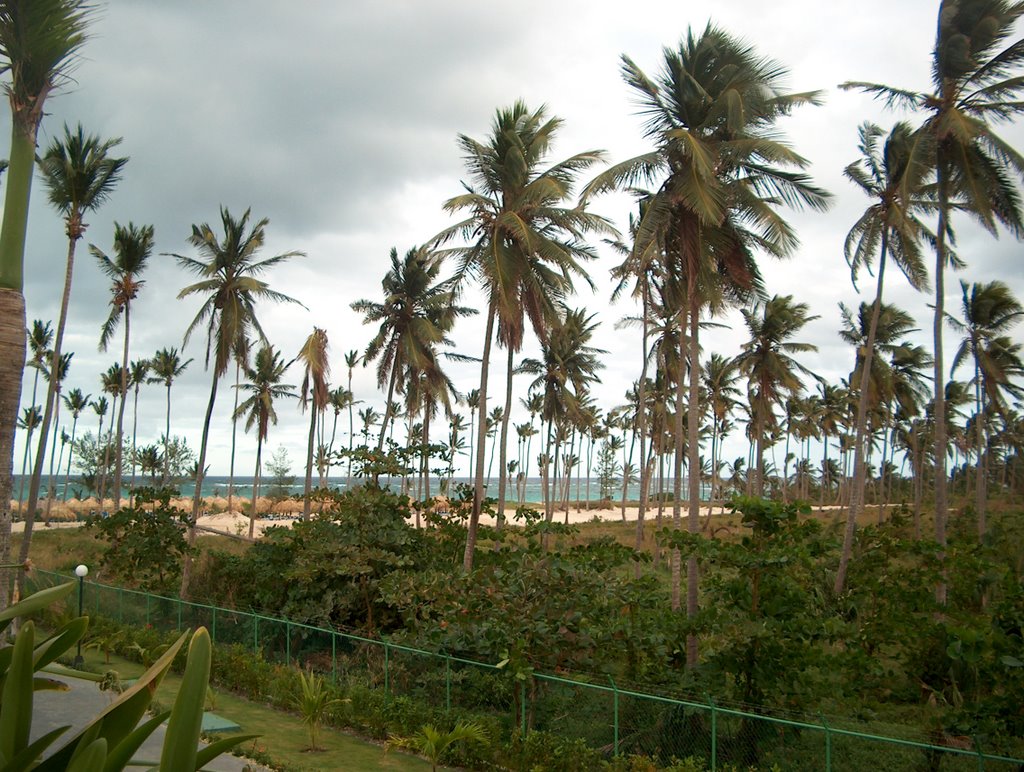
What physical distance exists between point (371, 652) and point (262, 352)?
104 feet

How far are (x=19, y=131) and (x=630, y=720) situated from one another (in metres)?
11.0

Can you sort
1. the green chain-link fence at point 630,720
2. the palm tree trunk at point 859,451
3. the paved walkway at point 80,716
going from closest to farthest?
the paved walkway at point 80,716, the green chain-link fence at point 630,720, the palm tree trunk at point 859,451

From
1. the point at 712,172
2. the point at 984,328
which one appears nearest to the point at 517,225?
the point at 712,172

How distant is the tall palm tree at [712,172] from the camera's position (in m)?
15.2

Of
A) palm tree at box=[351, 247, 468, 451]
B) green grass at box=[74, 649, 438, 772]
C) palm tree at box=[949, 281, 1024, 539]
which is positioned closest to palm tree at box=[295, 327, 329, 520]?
palm tree at box=[351, 247, 468, 451]

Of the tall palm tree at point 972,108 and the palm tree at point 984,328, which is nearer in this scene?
the tall palm tree at point 972,108

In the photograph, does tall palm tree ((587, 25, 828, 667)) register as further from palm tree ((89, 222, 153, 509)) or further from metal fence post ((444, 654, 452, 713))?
palm tree ((89, 222, 153, 509))

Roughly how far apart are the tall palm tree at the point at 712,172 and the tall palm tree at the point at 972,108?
5.21 m

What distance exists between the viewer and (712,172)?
14.8m

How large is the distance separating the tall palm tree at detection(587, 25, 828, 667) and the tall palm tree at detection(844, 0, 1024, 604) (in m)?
5.21

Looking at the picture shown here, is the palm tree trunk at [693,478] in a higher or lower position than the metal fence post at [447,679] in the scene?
higher

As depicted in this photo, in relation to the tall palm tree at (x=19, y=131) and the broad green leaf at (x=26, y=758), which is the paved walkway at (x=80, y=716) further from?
the broad green leaf at (x=26, y=758)

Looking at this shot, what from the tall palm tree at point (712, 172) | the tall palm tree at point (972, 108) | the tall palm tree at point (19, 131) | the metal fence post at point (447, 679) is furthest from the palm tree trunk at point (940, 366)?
the tall palm tree at point (19, 131)

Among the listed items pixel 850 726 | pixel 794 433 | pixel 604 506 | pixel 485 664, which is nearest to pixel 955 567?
pixel 850 726
